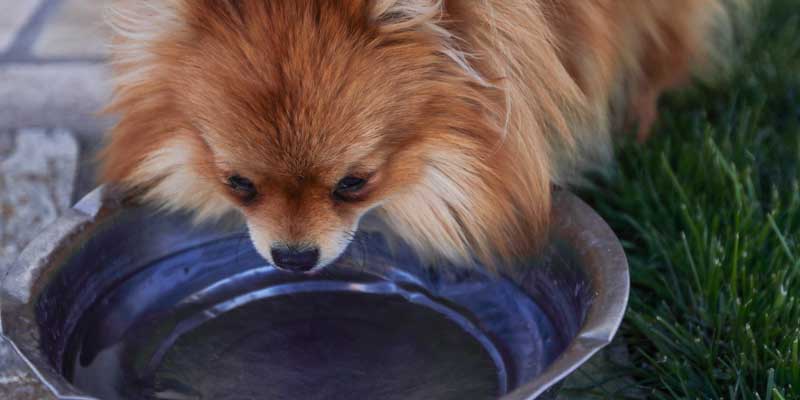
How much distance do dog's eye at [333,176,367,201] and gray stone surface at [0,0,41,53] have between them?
6.86ft

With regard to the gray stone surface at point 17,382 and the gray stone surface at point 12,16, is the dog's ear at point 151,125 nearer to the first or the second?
the gray stone surface at point 17,382

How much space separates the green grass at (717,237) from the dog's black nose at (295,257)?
683 mm

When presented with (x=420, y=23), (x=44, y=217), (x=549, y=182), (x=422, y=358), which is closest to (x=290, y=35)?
(x=420, y=23)

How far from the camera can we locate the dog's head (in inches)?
64.4

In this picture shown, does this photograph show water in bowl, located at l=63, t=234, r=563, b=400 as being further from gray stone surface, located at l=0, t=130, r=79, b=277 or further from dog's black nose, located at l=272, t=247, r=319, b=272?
A: gray stone surface, located at l=0, t=130, r=79, b=277

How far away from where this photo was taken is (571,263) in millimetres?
1848

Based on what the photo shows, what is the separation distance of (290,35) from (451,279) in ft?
2.57

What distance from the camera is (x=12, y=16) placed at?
3.56 metres

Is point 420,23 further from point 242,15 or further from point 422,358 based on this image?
point 422,358

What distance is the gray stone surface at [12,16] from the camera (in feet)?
11.2

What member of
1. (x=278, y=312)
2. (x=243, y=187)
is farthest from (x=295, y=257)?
(x=278, y=312)

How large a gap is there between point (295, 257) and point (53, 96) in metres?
1.63

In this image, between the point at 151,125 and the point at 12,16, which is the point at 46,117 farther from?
the point at 151,125

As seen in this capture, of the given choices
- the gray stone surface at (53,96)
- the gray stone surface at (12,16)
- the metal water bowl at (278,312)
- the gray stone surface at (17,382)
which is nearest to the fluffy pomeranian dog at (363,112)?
the metal water bowl at (278,312)
